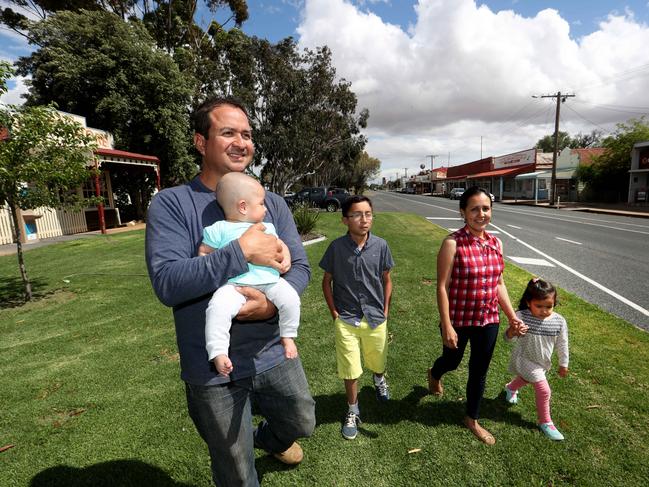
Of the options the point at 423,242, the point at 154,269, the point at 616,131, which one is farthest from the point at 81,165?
the point at 616,131

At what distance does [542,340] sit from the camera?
9.47 ft

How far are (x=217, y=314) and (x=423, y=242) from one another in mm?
11332

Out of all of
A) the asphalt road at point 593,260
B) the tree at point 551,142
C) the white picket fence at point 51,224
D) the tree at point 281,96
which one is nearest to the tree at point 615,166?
the asphalt road at point 593,260

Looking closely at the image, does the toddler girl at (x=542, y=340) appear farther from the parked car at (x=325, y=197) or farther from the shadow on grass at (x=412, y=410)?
the parked car at (x=325, y=197)

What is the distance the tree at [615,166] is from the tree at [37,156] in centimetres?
4070

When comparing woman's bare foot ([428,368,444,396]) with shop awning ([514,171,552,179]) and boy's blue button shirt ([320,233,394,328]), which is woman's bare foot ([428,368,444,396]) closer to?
boy's blue button shirt ([320,233,394,328])

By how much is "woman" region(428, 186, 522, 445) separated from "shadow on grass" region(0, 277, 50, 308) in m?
7.57

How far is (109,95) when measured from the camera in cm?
1877

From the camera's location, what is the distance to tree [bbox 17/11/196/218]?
733 inches

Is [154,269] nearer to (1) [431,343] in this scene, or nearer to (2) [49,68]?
(1) [431,343]

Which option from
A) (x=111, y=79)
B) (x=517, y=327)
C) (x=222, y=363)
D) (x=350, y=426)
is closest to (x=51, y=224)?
(x=111, y=79)

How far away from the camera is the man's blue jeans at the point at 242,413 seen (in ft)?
5.46

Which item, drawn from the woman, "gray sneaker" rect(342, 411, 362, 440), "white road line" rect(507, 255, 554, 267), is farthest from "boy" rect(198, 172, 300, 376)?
"white road line" rect(507, 255, 554, 267)

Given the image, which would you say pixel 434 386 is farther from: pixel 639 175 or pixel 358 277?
pixel 639 175
